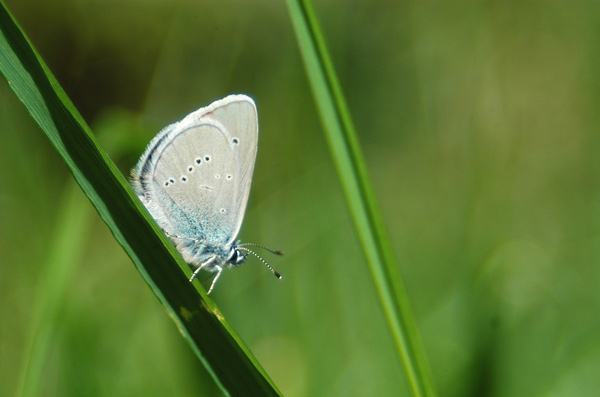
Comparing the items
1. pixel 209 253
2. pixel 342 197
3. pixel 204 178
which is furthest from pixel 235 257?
pixel 342 197

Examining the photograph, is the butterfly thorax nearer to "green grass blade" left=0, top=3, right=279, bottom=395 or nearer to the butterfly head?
the butterfly head

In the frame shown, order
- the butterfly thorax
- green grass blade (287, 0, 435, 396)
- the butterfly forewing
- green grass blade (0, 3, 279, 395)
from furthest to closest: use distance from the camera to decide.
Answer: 1. the butterfly thorax
2. the butterfly forewing
3. green grass blade (287, 0, 435, 396)
4. green grass blade (0, 3, 279, 395)

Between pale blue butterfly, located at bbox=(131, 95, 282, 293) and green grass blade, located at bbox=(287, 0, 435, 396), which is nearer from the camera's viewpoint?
green grass blade, located at bbox=(287, 0, 435, 396)

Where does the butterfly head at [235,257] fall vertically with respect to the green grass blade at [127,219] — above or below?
below

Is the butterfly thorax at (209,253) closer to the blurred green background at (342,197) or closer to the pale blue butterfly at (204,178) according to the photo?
the pale blue butterfly at (204,178)

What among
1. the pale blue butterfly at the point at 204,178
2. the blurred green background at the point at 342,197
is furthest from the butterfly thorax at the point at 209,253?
the blurred green background at the point at 342,197

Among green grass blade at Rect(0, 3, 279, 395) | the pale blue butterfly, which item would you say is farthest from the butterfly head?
green grass blade at Rect(0, 3, 279, 395)

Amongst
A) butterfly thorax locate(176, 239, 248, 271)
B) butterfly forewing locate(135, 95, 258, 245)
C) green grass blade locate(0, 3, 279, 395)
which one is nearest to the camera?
green grass blade locate(0, 3, 279, 395)
